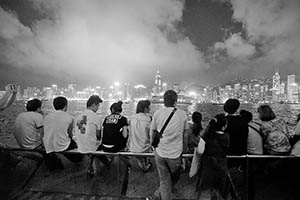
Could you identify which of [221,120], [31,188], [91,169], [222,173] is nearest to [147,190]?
[91,169]

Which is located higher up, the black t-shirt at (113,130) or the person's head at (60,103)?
the person's head at (60,103)

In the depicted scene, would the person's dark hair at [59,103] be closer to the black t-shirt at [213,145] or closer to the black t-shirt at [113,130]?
the black t-shirt at [113,130]

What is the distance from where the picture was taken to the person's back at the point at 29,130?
3.85 metres

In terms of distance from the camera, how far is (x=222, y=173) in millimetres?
2504

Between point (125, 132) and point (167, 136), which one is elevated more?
point (167, 136)

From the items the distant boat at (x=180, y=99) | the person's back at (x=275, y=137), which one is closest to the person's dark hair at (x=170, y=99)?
the person's back at (x=275, y=137)

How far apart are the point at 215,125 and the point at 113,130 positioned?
2.16 metres

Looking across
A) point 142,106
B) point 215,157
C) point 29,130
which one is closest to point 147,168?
point 142,106

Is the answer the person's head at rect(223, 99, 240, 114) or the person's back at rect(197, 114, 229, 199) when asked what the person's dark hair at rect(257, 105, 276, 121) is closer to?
the person's head at rect(223, 99, 240, 114)

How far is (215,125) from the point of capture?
2.44 metres

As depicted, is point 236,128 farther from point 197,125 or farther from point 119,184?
point 119,184

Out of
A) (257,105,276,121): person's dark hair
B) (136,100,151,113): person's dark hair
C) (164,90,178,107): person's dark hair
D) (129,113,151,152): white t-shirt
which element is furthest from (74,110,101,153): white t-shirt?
(257,105,276,121): person's dark hair

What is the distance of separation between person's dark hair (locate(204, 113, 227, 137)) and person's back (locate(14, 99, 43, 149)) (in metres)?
3.84

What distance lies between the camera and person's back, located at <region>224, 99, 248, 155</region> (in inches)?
123
